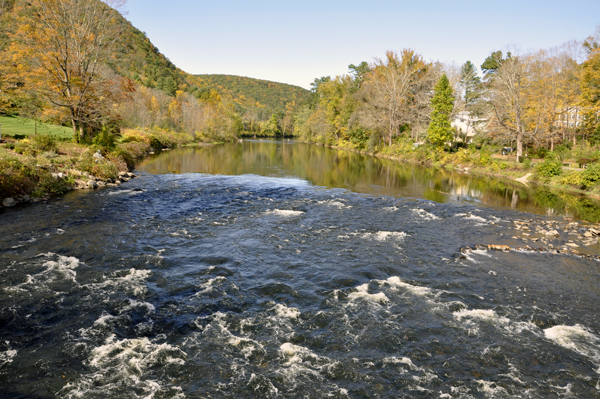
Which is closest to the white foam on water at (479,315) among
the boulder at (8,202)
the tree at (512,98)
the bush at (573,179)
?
the boulder at (8,202)

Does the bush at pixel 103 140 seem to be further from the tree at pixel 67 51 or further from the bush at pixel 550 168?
the bush at pixel 550 168

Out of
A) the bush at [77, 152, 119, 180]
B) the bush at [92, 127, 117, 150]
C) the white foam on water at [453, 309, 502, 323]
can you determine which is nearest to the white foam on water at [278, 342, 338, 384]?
the white foam on water at [453, 309, 502, 323]

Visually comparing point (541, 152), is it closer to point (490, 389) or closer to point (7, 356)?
point (490, 389)

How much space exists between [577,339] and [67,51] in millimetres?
37110

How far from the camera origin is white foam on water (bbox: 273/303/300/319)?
8.78m

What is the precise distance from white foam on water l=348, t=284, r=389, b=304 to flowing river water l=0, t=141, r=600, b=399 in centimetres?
6

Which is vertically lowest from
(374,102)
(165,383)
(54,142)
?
(165,383)

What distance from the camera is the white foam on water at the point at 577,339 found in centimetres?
771

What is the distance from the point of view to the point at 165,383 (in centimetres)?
630

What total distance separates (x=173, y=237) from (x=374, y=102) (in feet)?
188

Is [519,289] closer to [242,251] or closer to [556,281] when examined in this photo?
[556,281]

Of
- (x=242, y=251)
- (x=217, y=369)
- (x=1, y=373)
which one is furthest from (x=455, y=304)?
(x=1, y=373)

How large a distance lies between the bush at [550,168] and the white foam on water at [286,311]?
3400cm

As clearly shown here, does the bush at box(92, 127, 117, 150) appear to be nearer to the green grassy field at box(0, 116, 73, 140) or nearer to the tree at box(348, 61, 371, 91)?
the green grassy field at box(0, 116, 73, 140)
